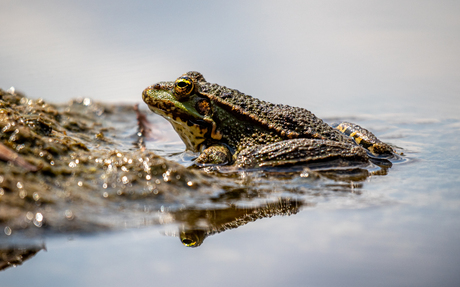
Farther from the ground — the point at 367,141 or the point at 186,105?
the point at 186,105

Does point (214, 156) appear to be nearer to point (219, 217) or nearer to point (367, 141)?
point (219, 217)

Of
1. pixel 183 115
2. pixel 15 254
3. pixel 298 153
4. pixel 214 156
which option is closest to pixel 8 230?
pixel 15 254

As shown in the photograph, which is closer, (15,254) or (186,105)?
(15,254)

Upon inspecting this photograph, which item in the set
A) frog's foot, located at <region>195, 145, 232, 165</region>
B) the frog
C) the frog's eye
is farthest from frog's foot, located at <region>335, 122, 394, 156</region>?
the frog's eye

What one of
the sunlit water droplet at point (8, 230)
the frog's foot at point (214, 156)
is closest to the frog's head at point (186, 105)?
the frog's foot at point (214, 156)

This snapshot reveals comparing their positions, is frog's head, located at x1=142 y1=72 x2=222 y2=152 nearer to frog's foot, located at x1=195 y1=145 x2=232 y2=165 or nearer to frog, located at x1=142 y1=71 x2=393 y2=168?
frog, located at x1=142 y1=71 x2=393 y2=168

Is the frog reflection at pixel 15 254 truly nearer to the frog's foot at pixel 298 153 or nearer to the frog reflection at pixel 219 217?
the frog reflection at pixel 219 217

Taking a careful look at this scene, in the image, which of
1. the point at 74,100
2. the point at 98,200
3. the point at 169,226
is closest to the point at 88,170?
the point at 98,200
